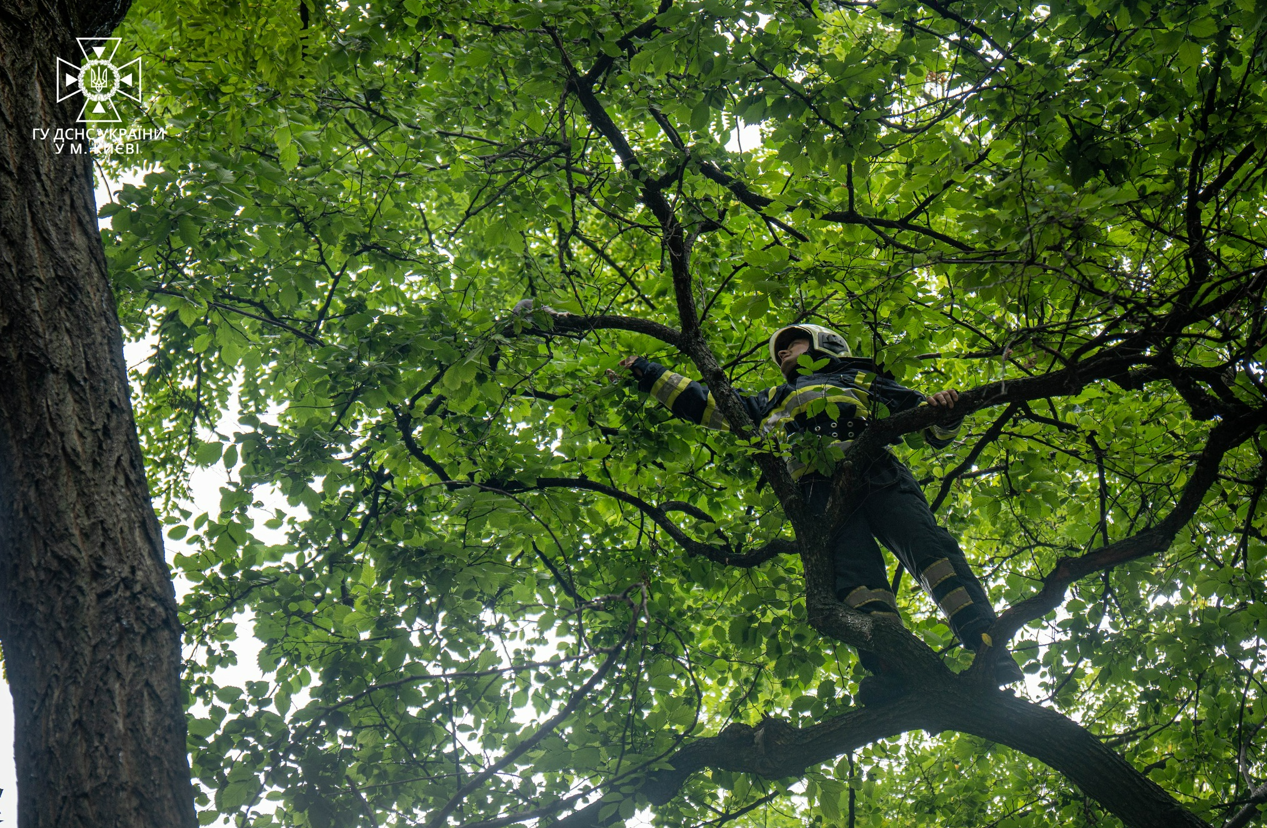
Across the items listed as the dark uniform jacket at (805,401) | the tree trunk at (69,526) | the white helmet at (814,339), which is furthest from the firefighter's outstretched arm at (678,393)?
the tree trunk at (69,526)

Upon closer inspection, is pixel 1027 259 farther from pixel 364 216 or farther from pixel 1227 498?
pixel 364 216

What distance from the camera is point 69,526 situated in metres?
2.05

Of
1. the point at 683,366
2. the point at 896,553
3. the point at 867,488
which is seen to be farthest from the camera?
the point at 683,366

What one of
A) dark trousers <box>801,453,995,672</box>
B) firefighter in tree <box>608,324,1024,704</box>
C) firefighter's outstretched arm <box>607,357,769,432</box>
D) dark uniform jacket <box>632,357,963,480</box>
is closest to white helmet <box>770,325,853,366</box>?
firefighter in tree <box>608,324,1024,704</box>

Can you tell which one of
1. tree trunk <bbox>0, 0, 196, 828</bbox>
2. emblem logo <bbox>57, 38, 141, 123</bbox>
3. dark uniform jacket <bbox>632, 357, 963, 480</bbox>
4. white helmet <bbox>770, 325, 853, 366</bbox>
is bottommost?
tree trunk <bbox>0, 0, 196, 828</bbox>

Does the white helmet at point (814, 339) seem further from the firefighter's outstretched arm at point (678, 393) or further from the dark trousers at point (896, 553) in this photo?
the dark trousers at point (896, 553)

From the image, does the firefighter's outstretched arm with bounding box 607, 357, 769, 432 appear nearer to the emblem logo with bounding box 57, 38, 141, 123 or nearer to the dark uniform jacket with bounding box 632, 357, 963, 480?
the dark uniform jacket with bounding box 632, 357, 963, 480

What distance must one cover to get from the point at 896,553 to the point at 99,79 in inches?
178

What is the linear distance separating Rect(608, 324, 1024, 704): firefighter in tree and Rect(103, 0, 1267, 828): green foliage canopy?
0.16m

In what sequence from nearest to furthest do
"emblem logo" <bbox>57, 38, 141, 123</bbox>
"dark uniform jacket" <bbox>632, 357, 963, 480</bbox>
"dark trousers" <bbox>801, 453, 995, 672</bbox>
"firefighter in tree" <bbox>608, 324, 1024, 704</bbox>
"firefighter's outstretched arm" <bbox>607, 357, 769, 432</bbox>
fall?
"emblem logo" <bbox>57, 38, 141, 123</bbox>
"firefighter in tree" <bbox>608, 324, 1024, 704</bbox>
"dark trousers" <bbox>801, 453, 995, 672</bbox>
"dark uniform jacket" <bbox>632, 357, 963, 480</bbox>
"firefighter's outstretched arm" <bbox>607, 357, 769, 432</bbox>

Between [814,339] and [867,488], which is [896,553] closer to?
[867,488]

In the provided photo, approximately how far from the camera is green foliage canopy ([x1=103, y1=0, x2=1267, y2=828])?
3.22 meters

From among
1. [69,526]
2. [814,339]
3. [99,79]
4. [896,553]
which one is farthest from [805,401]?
[99,79]

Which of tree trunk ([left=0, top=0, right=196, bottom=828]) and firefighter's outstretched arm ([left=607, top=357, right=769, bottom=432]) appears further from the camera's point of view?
firefighter's outstretched arm ([left=607, top=357, right=769, bottom=432])
